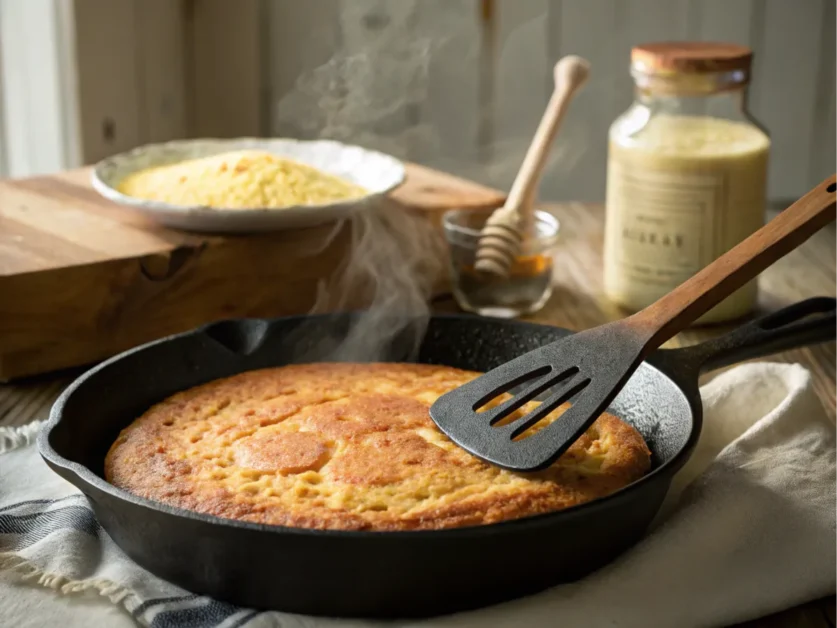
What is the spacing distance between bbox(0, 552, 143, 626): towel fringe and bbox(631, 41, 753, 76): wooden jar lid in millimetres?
972

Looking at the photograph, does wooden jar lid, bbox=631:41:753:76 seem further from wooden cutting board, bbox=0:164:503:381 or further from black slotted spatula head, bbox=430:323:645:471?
black slotted spatula head, bbox=430:323:645:471

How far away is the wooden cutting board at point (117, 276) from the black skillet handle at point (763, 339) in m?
0.62

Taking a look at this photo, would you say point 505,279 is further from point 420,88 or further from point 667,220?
point 420,88

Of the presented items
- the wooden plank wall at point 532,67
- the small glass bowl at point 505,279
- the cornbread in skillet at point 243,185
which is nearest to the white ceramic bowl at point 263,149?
the cornbread in skillet at point 243,185

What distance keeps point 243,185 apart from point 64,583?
73 centimetres

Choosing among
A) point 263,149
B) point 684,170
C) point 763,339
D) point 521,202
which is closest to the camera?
point 763,339

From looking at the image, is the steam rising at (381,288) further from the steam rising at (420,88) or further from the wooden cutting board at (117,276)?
the steam rising at (420,88)

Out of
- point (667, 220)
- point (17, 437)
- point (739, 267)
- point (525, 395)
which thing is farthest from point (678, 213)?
point (17, 437)

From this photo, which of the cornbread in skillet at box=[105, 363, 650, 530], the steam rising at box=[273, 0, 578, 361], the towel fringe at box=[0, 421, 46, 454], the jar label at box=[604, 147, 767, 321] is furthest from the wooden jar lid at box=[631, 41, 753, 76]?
the towel fringe at box=[0, 421, 46, 454]

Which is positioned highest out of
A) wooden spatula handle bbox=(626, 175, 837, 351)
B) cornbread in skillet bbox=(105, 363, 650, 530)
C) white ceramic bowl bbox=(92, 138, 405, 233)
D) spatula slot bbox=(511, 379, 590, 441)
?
wooden spatula handle bbox=(626, 175, 837, 351)

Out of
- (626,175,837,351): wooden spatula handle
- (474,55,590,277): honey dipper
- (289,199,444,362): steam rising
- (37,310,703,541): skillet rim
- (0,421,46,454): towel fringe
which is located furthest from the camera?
(474,55,590,277): honey dipper

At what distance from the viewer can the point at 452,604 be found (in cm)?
80

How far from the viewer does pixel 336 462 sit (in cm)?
94

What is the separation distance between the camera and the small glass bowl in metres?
1.57
